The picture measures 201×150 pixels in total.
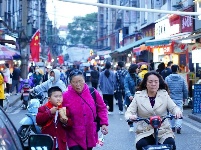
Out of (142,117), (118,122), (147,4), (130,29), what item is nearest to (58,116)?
(142,117)

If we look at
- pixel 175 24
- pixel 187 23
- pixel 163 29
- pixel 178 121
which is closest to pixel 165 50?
pixel 187 23

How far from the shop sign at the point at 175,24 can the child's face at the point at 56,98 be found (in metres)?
24.6

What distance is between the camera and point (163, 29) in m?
34.7

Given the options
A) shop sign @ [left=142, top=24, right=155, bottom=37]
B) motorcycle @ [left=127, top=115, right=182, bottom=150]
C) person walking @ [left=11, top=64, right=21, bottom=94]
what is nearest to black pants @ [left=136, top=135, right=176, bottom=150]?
motorcycle @ [left=127, top=115, right=182, bottom=150]

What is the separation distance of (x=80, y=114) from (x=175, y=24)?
25.8m

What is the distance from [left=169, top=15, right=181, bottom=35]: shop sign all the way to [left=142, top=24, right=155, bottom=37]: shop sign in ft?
29.1

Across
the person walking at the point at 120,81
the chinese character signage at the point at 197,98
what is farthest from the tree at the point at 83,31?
the chinese character signage at the point at 197,98

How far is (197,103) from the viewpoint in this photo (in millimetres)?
16453

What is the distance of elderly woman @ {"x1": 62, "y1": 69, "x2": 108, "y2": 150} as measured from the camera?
20.7 feet

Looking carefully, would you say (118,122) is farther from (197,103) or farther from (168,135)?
(168,135)

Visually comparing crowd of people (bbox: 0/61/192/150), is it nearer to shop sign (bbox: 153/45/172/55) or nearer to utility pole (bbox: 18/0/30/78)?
shop sign (bbox: 153/45/172/55)

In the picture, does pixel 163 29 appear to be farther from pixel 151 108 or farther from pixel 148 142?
pixel 148 142

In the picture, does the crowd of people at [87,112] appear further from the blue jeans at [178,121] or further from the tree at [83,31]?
the tree at [83,31]

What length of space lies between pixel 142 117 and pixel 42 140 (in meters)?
2.33
